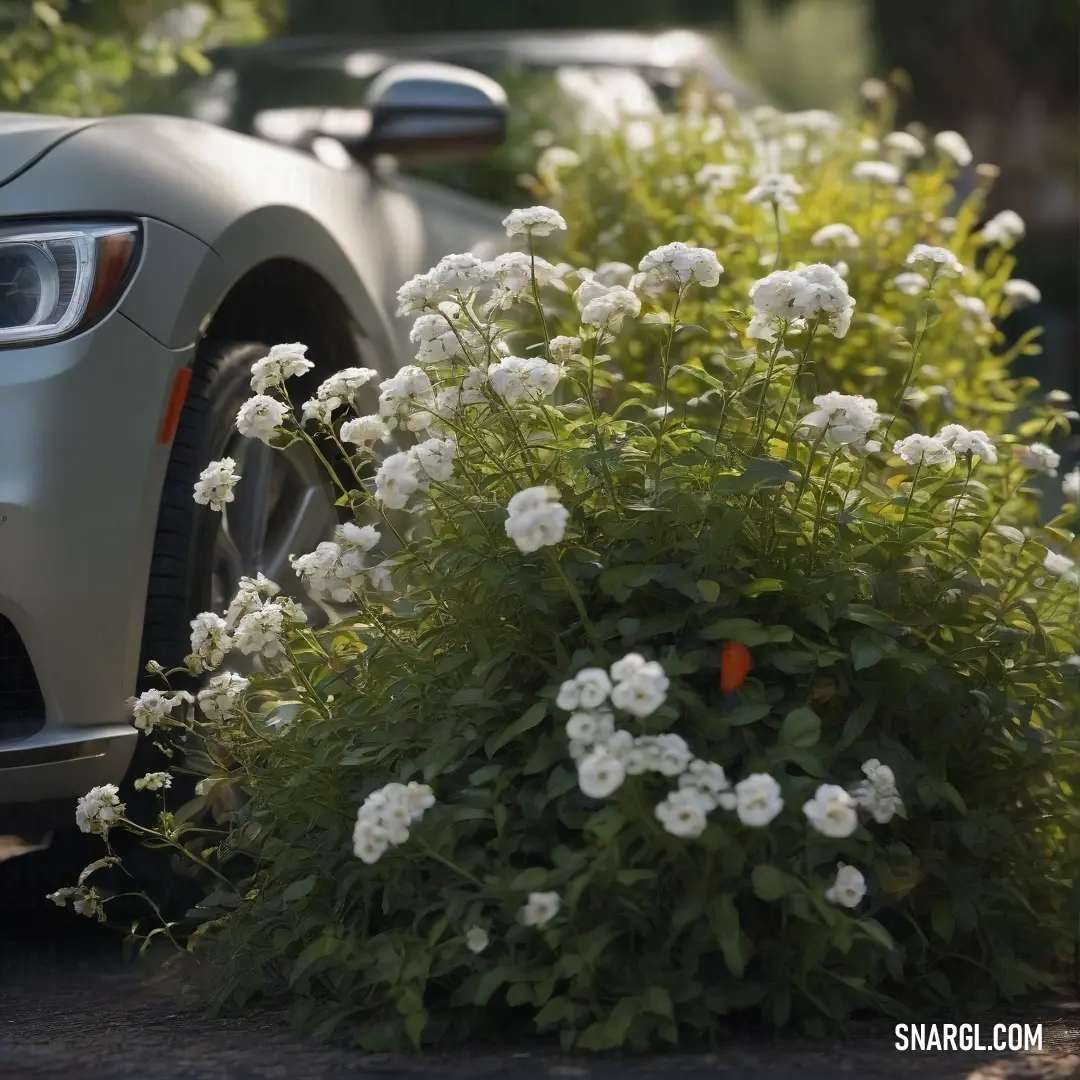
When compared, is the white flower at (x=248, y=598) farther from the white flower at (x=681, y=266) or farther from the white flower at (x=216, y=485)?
the white flower at (x=681, y=266)

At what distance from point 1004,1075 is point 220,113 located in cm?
373

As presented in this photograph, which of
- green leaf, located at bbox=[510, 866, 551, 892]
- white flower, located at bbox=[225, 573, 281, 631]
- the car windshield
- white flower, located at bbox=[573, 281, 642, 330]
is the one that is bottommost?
green leaf, located at bbox=[510, 866, 551, 892]

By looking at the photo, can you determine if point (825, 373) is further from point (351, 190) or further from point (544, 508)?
point (544, 508)

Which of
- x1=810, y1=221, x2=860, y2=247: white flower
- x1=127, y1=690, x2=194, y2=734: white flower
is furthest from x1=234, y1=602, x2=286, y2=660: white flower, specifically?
x1=810, y1=221, x2=860, y2=247: white flower

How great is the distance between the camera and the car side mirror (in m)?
4.29

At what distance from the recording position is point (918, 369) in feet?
13.9

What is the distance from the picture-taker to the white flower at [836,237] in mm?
4010

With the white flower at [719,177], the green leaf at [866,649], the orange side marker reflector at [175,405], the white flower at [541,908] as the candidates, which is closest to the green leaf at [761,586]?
the green leaf at [866,649]

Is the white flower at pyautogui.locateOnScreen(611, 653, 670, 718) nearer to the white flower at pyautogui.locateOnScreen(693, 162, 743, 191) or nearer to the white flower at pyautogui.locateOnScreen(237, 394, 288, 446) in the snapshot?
the white flower at pyautogui.locateOnScreen(237, 394, 288, 446)

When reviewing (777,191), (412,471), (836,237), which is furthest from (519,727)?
(836,237)

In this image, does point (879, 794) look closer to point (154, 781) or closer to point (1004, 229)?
point (154, 781)

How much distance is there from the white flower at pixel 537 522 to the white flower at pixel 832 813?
0.44m

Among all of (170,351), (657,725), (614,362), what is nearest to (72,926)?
(170,351)

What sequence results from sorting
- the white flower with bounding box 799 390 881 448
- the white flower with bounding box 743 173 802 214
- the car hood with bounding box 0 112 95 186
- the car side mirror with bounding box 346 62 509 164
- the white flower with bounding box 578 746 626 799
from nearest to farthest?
the white flower with bounding box 578 746 626 799
the white flower with bounding box 799 390 881 448
the car hood with bounding box 0 112 95 186
the white flower with bounding box 743 173 802 214
the car side mirror with bounding box 346 62 509 164
